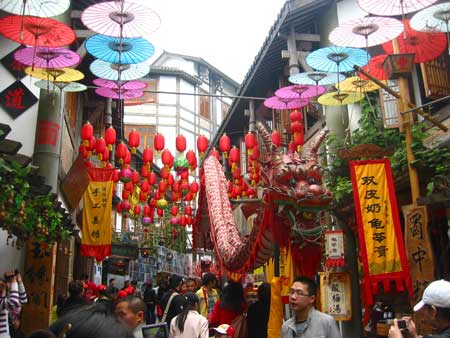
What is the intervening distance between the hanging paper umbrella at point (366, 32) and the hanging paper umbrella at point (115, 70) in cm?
387

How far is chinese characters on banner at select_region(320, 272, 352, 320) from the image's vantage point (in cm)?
891

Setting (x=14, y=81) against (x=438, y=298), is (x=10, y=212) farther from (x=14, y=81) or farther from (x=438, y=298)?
(x=438, y=298)

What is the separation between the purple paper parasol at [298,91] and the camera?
1000 centimetres

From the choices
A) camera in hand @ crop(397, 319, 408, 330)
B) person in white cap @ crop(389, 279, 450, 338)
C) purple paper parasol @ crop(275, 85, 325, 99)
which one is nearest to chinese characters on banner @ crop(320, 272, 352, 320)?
purple paper parasol @ crop(275, 85, 325, 99)

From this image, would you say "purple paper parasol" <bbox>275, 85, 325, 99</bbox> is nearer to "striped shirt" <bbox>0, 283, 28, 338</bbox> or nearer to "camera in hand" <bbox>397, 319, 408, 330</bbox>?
"striped shirt" <bbox>0, 283, 28, 338</bbox>

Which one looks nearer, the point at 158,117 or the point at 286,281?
the point at 286,281

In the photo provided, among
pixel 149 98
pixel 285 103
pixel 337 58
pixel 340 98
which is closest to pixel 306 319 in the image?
pixel 337 58

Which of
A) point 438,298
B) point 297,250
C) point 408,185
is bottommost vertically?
point 438,298

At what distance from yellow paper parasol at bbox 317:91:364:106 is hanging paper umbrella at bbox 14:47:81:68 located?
16.5 ft

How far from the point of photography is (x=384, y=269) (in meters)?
7.24

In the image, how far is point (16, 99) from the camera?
877cm

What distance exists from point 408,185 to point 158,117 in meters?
25.1

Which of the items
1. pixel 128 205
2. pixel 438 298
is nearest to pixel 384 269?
pixel 438 298

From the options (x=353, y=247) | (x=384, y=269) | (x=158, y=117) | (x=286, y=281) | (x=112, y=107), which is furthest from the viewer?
(x=158, y=117)
